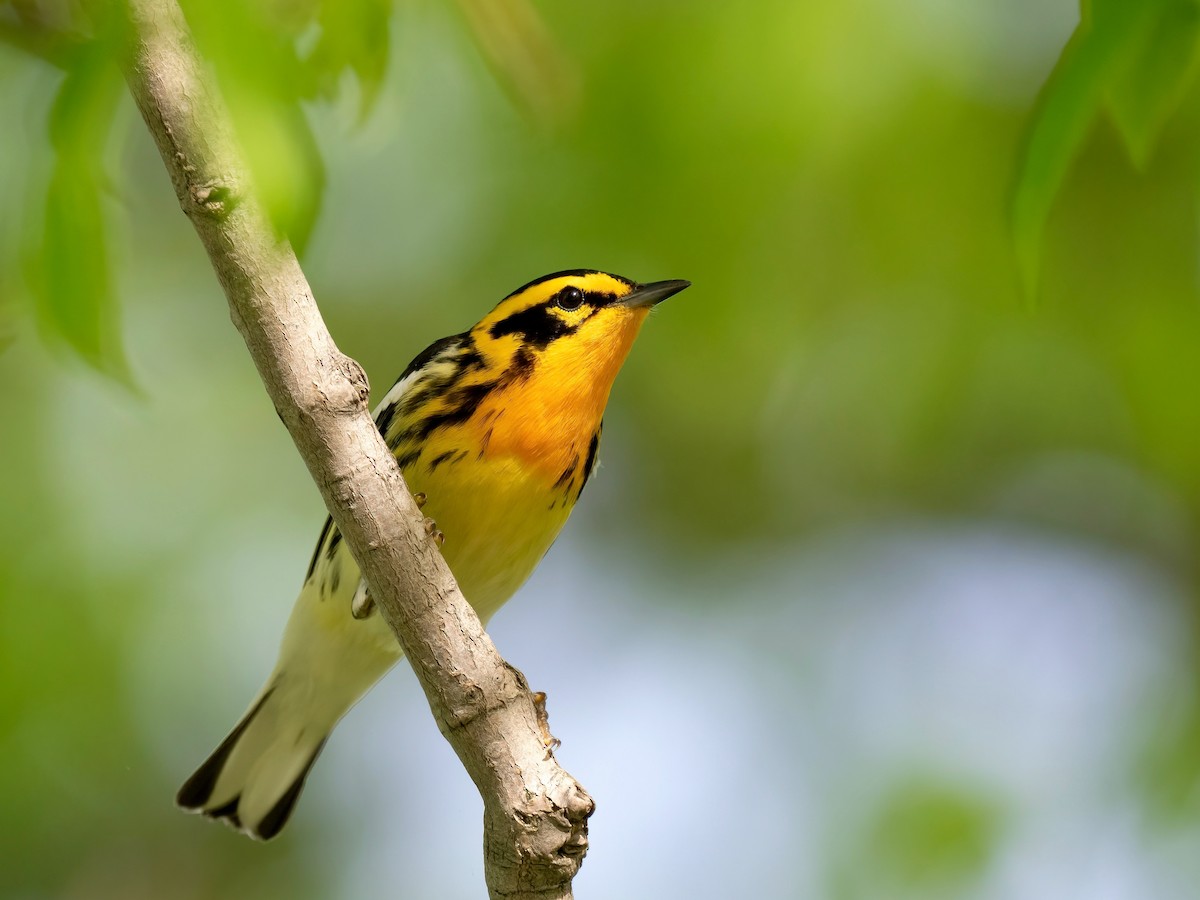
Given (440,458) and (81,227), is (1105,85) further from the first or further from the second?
(440,458)

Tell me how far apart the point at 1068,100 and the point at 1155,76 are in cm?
21

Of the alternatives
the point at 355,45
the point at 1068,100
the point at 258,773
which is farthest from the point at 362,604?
the point at 1068,100

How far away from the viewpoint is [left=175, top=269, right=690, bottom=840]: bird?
4086 millimetres

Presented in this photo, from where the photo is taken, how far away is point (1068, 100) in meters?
1.92

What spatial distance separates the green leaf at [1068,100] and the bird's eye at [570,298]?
259 cm

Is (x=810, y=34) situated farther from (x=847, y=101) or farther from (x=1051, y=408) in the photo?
(x=1051, y=408)

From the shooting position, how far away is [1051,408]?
6.84 meters

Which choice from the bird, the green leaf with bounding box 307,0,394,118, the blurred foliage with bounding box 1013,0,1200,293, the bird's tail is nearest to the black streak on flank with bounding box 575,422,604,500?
the bird

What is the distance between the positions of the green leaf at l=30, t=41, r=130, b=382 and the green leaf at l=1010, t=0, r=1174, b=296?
53.5 inches

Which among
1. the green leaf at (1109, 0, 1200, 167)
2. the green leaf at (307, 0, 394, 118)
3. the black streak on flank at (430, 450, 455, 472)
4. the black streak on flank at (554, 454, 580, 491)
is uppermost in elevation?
the black streak on flank at (554, 454, 580, 491)

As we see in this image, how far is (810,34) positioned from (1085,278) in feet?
10.4

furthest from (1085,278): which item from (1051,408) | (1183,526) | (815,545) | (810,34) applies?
(810,34)

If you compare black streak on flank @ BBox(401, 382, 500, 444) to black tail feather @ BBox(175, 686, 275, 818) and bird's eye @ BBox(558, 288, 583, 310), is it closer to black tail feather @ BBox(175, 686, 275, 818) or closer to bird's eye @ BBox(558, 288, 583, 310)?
bird's eye @ BBox(558, 288, 583, 310)

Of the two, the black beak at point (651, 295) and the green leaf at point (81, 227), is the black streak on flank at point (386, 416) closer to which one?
the black beak at point (651, 295)
